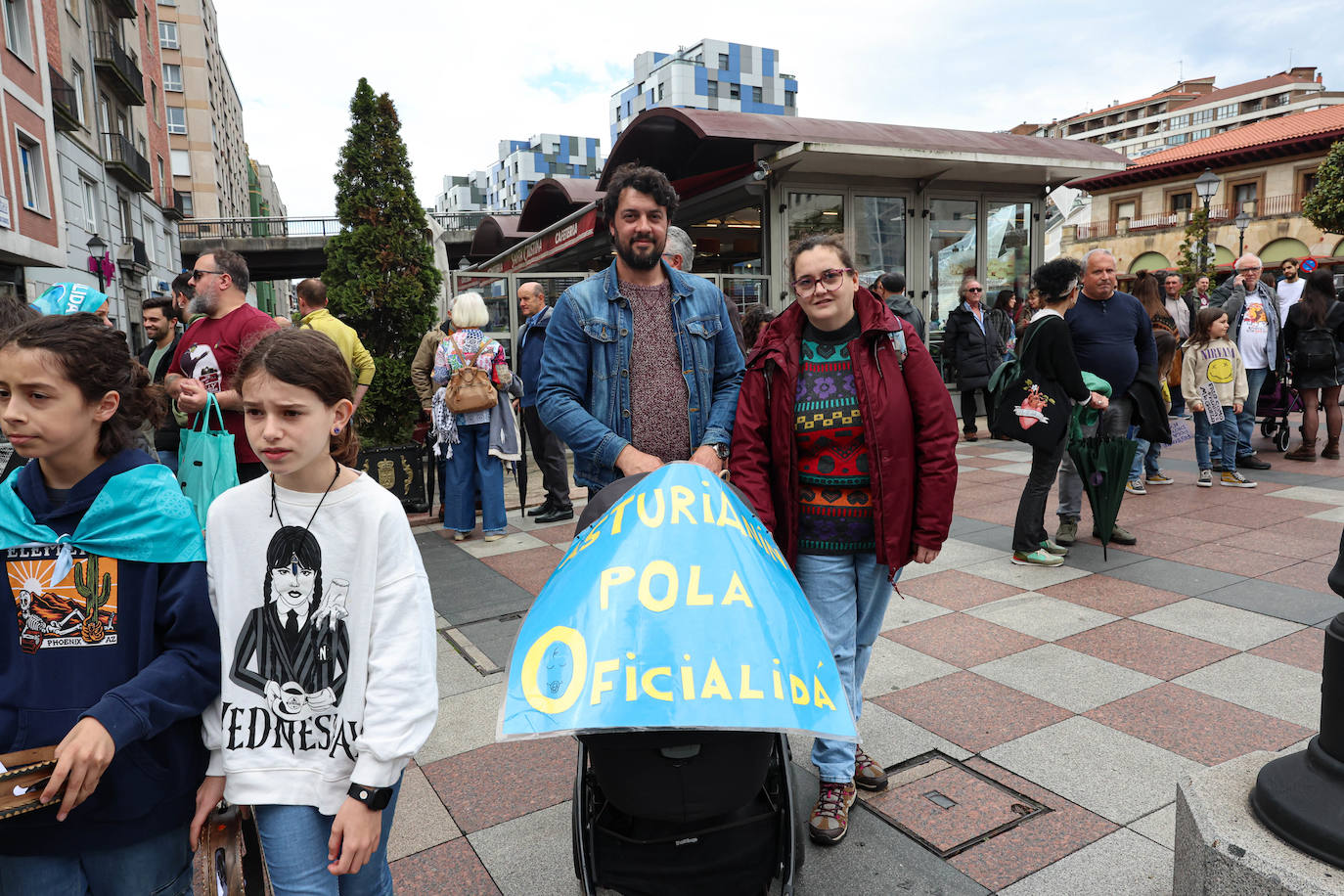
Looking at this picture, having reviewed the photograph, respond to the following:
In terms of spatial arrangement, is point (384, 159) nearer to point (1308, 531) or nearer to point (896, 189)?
point (896, 189)

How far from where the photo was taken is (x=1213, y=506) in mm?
7125

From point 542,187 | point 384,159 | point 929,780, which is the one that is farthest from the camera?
point 542,187

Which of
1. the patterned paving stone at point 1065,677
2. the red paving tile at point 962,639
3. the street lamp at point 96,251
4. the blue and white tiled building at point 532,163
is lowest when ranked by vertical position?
the patterned paving stone at point 1065,677

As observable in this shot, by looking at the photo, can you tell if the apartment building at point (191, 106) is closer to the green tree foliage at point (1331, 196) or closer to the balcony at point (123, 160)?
the balcony at point (123, 160)

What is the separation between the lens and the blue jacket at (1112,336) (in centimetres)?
602

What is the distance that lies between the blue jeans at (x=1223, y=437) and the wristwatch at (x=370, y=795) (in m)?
8.43

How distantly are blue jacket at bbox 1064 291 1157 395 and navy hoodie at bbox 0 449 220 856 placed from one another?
589 cm

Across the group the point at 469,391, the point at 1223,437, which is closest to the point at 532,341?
the point at 469,391

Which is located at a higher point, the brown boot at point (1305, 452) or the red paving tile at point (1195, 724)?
the brown boot at point (1305, 452)

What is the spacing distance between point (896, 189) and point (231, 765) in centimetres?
1187

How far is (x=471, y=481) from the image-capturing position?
278 inches

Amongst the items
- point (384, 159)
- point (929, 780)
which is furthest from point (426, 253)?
point (929, 780)

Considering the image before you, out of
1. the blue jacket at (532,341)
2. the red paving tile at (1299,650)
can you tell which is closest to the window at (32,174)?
the blue jacket at (532,341)

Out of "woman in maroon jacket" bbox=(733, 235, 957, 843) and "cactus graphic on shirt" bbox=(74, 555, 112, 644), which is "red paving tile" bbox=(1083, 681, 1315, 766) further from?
"cactus graphic on shirt" bbox=(74, 555, 112, 644)
